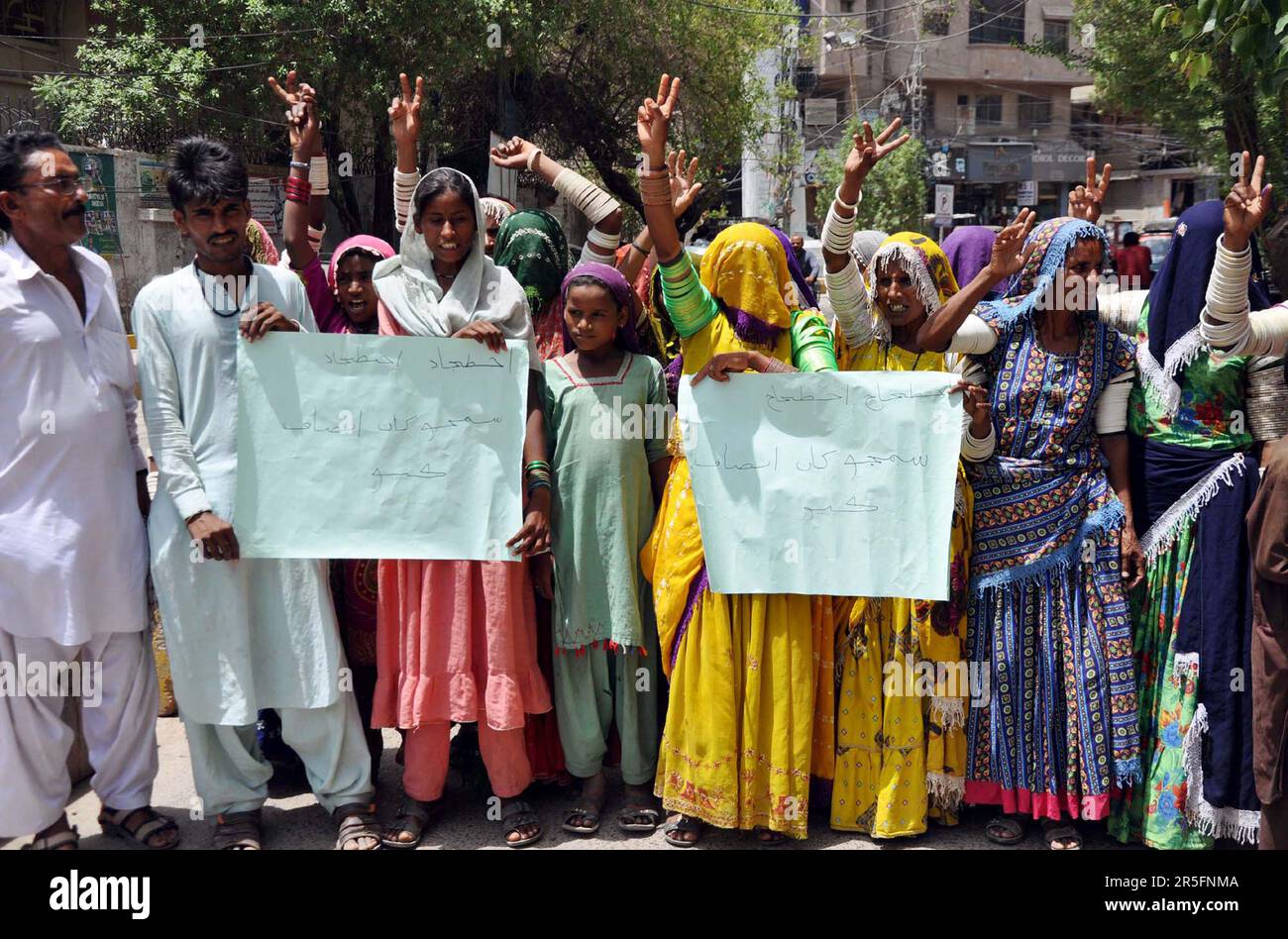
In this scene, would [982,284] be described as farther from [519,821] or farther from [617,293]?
[519,821]

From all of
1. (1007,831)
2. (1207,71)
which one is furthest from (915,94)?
(1007,831)

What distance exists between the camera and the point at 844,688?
3.57 metres

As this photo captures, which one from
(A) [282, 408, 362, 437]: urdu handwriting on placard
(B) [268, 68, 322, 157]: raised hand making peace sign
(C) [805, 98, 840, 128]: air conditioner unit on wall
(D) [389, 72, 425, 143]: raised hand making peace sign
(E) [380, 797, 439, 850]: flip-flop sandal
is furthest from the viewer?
(C) [805, 98, 840, 128]: air conditioner unit on wall

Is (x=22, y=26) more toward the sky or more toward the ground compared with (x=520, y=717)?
more toward the sky

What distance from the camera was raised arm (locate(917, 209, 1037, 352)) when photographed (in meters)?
3.36

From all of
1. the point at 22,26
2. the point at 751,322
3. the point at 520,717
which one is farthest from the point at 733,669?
the point at 22,26

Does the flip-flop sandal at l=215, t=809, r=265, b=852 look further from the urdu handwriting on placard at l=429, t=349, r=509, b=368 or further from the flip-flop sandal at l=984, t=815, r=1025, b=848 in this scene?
the flip-flop sandal at l=984, t=815, r=1025, b=848

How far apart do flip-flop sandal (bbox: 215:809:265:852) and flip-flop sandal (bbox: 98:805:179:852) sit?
0.51 ft

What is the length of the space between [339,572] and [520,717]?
0.86 metres

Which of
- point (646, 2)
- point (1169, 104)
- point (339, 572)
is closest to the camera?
point (339, 572)

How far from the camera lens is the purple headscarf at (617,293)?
352cm

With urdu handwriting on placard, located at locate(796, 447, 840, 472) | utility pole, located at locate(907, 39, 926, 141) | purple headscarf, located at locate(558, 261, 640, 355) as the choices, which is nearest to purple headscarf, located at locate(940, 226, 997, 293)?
urdu handwriting on placard, located at locate(796, 447, 840, 472)

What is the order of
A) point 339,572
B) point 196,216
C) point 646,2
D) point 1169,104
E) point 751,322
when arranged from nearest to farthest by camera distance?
point 196,216 → point 751,322 → point 339,572 → point 1169,104 → point 646,2

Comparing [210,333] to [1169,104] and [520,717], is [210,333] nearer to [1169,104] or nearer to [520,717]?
[520,717]
